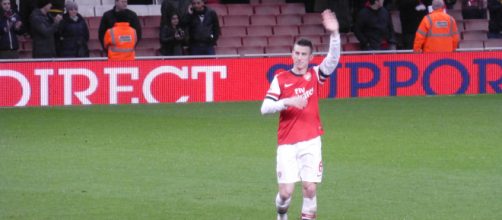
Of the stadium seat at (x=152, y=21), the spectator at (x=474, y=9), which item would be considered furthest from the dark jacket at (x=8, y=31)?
the spectator at (x=474, y=9)

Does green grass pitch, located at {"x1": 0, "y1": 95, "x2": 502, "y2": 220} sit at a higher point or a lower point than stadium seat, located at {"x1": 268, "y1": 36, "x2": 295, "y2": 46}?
lower

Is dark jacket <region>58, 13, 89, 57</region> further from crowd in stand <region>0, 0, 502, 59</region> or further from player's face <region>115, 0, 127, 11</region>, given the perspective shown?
player's face <region>115, 0, 127, 11</region>

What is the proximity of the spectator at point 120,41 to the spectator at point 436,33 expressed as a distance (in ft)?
18.1

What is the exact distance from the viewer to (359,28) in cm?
2591

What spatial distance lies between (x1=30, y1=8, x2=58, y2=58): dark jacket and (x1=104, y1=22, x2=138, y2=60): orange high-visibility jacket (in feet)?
3.36

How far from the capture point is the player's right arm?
390 inches

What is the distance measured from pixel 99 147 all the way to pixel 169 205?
195 inches

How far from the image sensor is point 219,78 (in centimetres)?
2333

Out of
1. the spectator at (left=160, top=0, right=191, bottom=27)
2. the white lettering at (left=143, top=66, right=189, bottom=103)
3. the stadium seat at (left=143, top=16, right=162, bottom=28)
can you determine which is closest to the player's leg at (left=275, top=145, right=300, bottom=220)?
the white lettering at (left=143, top=66, right=189, bottom=103)

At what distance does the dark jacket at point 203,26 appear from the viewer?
24797 mm

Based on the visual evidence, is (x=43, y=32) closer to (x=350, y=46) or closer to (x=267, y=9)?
(x=267, y=9)

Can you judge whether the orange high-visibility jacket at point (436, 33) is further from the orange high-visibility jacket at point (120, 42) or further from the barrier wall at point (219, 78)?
the orange high-visibility jacket at point (120, 42)

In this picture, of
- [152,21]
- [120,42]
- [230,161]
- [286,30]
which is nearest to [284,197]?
[230,161]

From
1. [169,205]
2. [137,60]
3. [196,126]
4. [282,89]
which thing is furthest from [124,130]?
[282,89]
